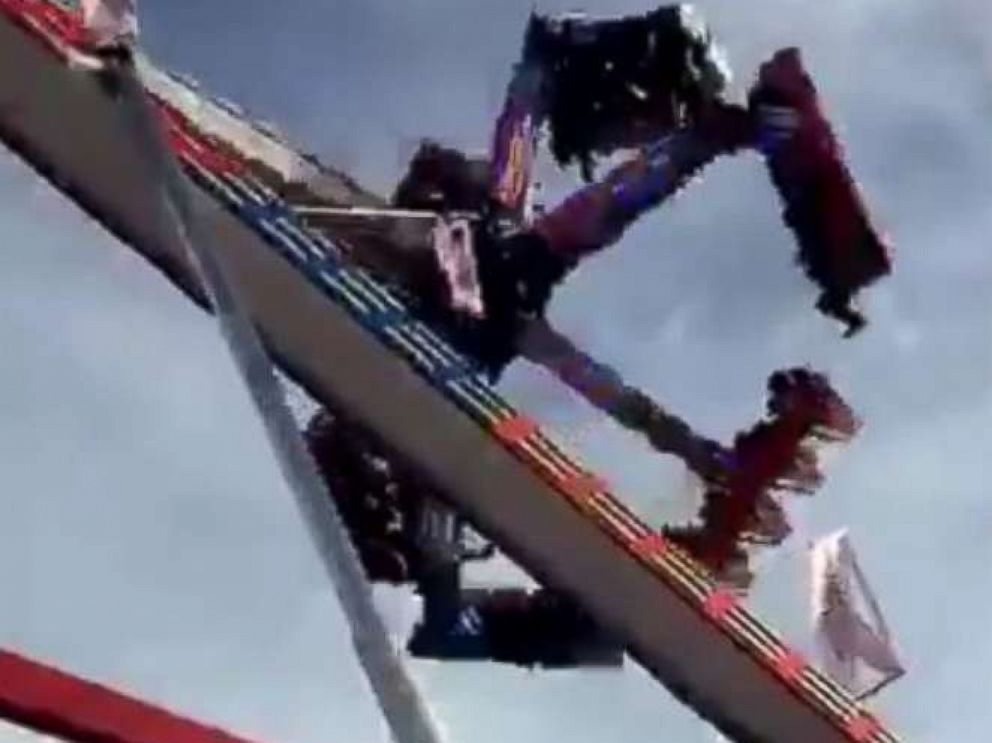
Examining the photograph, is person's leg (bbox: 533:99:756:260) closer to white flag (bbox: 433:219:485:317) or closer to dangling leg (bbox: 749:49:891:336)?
dangling leg (bbox: 749:49:891:336)

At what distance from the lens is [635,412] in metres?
19.0

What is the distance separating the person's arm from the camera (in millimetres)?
18719

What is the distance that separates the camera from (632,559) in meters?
17.1

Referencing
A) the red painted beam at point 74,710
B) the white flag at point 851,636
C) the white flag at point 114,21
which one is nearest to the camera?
the red painted beam at point 74,710

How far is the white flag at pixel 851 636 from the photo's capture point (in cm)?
1677

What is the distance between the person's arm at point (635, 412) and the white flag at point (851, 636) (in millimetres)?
2133

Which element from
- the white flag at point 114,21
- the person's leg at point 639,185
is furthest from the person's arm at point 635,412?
the white flag at point 114,21

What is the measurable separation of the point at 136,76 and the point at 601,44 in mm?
10943

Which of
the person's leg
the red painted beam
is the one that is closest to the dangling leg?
the person's leg

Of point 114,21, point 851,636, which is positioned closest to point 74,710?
point 114,21

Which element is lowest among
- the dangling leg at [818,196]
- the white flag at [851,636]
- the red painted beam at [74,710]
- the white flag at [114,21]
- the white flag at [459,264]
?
the red painted beam at [74,710]

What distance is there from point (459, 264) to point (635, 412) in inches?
88.3

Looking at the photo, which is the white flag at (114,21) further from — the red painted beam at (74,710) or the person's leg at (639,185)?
the person's leg at (639,185)

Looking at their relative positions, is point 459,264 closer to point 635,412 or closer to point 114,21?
point 635,412
